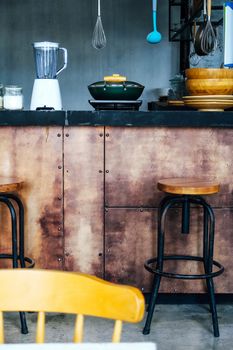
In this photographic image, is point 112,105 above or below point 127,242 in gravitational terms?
above

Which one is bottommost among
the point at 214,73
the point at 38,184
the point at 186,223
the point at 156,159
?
the point at 186,223

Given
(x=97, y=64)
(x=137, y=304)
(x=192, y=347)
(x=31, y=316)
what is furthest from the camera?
(x=97, y=64)

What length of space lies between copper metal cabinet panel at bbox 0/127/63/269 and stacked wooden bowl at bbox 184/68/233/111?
756mm

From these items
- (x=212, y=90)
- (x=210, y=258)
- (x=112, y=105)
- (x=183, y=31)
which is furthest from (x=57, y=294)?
(x=183, y=31)

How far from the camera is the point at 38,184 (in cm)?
291

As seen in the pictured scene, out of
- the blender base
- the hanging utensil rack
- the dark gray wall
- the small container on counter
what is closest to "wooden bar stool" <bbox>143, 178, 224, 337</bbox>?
the blender base

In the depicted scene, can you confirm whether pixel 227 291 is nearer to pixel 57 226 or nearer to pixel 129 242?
pixel 129 242

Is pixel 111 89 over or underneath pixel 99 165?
over

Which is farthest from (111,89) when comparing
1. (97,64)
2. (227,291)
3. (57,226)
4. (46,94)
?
(97,64)

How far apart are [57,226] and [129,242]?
1.29ft

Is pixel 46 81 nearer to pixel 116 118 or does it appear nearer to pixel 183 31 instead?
pixel 116 118

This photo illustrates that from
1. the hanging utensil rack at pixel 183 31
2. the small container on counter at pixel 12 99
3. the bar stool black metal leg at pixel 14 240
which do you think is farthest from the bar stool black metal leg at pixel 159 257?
the hanging utensil rack at pixel 183 31

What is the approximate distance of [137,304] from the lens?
1024 mm

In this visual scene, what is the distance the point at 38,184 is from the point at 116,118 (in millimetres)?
537
